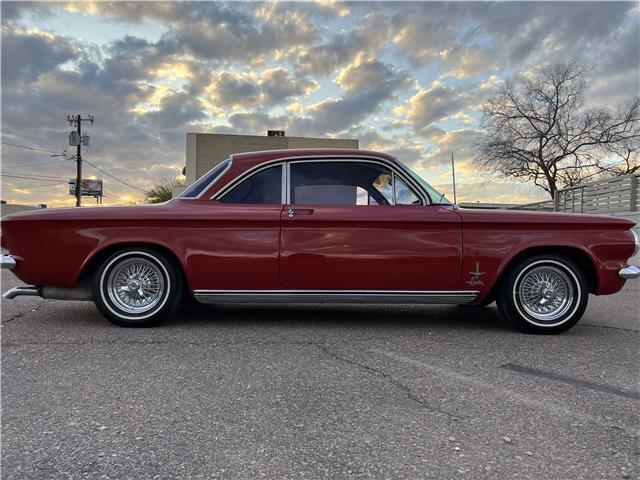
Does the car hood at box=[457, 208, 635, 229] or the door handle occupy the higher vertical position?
the door handle

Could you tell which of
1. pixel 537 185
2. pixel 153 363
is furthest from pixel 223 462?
pixel 537 185

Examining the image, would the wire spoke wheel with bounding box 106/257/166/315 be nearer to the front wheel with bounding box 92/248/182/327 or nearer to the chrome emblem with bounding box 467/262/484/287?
the front wheel with bounding box 92/248/182/327

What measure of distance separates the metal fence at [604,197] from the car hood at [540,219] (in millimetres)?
9701

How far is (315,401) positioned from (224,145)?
31126 millimetres

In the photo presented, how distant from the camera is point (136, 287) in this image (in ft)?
13.9

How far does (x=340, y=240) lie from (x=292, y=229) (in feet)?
1.39

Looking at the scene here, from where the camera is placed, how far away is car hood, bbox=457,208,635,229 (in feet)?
13.8

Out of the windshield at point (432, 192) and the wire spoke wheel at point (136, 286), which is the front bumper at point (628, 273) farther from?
the wire spoke wheel at point (136, 286)

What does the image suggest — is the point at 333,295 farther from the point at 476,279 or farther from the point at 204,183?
the point at 204,183

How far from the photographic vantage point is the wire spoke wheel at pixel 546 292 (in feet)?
14.0

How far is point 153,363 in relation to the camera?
3242 mm

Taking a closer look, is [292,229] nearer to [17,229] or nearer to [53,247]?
[53,247]

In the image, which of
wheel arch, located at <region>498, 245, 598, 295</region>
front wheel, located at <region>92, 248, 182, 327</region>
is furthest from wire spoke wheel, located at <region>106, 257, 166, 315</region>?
wheel arch, located at <region>498, 245, 598, 295</region>

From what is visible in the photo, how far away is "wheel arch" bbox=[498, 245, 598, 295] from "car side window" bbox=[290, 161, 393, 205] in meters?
1.17
